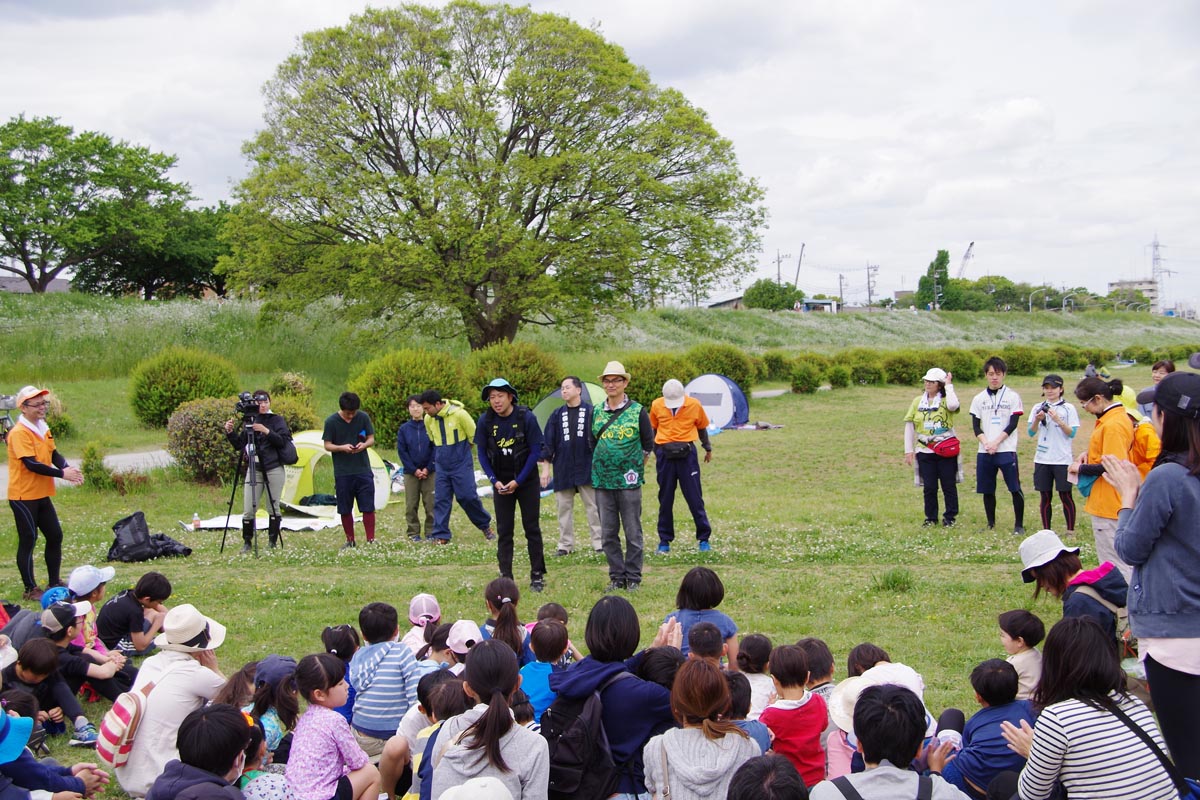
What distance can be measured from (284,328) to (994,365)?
26.5 m

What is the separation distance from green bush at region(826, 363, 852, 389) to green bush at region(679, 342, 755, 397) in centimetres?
648

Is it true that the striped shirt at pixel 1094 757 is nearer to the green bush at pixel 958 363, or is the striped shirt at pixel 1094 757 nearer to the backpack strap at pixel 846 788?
the backpack strap at pixel 846 788

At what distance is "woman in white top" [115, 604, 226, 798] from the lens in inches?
167

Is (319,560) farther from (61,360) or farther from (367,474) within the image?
(61,360)

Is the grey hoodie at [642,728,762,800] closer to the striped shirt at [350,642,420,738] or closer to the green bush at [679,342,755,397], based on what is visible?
the striped shirt at [350,642,420,738]

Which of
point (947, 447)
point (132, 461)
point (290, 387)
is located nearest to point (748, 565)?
point (947, 447)

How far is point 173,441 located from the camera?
1524cm

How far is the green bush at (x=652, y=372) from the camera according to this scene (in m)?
25.5

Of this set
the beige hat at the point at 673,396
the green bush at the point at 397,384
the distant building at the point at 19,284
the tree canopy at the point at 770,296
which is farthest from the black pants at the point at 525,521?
the tree canopy at the point at 770,296

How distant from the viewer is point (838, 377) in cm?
3419

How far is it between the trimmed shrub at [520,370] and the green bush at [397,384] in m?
1.11

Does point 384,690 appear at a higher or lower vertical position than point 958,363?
lower

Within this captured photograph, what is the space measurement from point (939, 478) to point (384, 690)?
25.7 feet

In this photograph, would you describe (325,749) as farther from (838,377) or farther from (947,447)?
(838,377)
